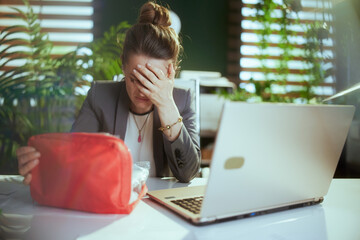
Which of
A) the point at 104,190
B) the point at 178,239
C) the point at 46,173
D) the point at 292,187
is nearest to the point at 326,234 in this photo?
the point at 292,187

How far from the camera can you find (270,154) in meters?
0.49

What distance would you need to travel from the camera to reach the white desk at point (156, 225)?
1.51 ft

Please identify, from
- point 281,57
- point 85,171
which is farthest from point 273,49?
point 85,171

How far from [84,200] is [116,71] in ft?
5.09

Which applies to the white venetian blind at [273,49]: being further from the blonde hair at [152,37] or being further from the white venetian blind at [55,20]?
the white venetian blind at [55,20]

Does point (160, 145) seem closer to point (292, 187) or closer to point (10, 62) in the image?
point (292, 187)

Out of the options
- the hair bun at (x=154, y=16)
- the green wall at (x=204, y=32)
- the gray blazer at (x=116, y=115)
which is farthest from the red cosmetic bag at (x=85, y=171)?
the green wall at (x=204, y=32)

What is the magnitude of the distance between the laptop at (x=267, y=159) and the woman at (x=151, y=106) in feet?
0.99

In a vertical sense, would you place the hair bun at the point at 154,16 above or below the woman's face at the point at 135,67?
above

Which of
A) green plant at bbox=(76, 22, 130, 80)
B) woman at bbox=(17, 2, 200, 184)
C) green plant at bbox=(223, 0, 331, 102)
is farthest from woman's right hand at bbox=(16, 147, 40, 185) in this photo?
green plant at bbox=(223, 0, 331, 102)

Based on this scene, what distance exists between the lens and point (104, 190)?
1.64 feet

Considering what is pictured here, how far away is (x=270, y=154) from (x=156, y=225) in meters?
0.23

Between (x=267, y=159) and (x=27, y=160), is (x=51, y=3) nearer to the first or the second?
(x=27, y=160)

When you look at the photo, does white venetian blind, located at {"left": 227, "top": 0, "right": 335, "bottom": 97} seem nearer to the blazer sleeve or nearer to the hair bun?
the hair bun
